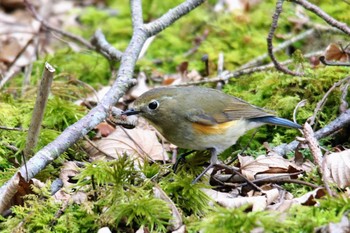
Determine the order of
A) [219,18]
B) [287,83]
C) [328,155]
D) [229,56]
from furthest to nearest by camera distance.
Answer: [219,18] → [229,56] → [287,83] → [328,155]

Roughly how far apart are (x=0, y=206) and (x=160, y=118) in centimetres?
132

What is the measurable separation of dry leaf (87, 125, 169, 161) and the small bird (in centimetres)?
45

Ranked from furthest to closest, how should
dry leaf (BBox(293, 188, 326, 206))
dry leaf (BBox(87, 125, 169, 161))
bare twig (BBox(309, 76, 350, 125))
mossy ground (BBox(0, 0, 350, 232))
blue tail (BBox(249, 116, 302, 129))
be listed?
1. bare twig (BBox(309, 76, 350, 125))
2. dry leaf (BBox(87, 125, 169, 161))
3. blue tail (BBox(249, 116, 302, 129))
4. dry leaf (BBox(293, 188, 326, 206))
5. mossy ground (BBox(0, 0, 350, 232))

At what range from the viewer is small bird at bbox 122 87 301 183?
4273 millimetres

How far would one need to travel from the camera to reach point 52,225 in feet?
12.0

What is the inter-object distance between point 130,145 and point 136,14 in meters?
1.39

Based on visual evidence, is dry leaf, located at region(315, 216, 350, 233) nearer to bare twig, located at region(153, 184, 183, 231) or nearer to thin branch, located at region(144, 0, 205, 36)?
bare twig, located at region(153, 184, 183, 231)

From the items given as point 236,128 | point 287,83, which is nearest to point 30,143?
point 236,128

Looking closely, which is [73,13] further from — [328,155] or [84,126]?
[328,155]

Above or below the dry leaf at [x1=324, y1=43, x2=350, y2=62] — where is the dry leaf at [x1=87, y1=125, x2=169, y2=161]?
below

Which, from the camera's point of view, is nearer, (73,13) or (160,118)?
(160,118)

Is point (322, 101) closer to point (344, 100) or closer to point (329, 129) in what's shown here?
point (344, 100)

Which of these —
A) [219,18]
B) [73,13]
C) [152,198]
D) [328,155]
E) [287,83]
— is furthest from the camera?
[73,13]

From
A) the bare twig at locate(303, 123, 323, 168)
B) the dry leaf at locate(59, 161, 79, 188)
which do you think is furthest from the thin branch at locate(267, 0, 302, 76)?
the dry leaf at locate(59, 161, 79, 188)
